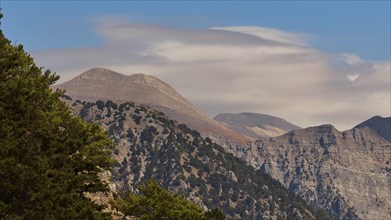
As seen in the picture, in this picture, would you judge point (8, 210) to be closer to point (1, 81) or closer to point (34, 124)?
point (34, 124)

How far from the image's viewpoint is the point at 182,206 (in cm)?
12206

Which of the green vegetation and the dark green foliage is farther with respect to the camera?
the green vegetation

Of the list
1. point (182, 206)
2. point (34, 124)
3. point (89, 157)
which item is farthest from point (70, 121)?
point (182, 206)

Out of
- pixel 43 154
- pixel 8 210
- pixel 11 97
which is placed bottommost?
pixel 8 210

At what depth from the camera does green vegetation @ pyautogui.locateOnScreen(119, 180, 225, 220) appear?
10894 centimetres

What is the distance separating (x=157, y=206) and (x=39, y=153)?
147 feet

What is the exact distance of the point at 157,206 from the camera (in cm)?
11494

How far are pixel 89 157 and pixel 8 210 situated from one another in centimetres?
1623

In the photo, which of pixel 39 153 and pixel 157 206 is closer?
pixel 39 153

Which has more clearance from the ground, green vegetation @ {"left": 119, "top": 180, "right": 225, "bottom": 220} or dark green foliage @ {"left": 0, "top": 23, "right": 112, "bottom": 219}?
dark green foliage @ {"left": 0, "top": 23, "right": 112, "bottom": 219}

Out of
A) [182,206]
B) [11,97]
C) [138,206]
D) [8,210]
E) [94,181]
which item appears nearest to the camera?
[8,210]

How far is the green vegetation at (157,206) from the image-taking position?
108938 millimetres

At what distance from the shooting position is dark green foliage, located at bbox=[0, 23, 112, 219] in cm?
6656

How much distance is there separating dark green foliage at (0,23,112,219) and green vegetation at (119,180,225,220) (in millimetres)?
24140
